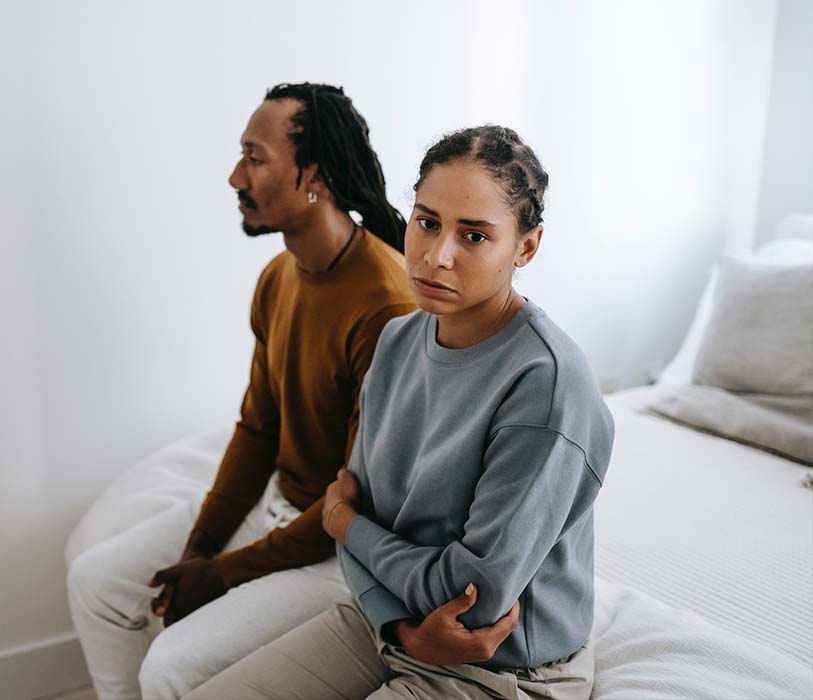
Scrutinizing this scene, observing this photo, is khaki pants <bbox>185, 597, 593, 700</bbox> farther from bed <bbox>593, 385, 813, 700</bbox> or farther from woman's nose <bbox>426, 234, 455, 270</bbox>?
woman's nose <bbox>426, 234, 455, 270</bbox>

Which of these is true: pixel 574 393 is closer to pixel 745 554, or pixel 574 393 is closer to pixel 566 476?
pixel 566 476

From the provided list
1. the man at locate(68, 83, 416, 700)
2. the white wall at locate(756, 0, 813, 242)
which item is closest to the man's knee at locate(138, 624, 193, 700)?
the man at locate(68, 83, 416, 700)

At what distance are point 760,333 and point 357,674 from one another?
3.94 feet

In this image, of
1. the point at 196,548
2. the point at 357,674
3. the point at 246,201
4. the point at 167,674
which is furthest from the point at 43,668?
the point at 246,201

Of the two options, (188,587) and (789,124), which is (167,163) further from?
(789,124)

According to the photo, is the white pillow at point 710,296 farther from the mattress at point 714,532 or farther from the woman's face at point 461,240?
the woman's face at point 461,240

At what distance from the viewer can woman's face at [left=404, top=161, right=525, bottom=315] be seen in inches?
35.8

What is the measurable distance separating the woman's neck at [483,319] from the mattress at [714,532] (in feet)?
1.70

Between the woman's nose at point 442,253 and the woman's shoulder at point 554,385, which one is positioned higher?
the woman's nose at point 442,253

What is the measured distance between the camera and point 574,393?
889 mm

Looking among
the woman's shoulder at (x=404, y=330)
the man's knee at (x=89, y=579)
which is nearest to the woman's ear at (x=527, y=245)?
the woman's shoulder at (x=404, y=330)

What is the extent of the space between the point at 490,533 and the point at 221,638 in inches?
20.1

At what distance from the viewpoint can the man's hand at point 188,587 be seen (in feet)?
4.16

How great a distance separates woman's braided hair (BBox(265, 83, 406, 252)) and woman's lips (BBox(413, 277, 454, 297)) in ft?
1.35
